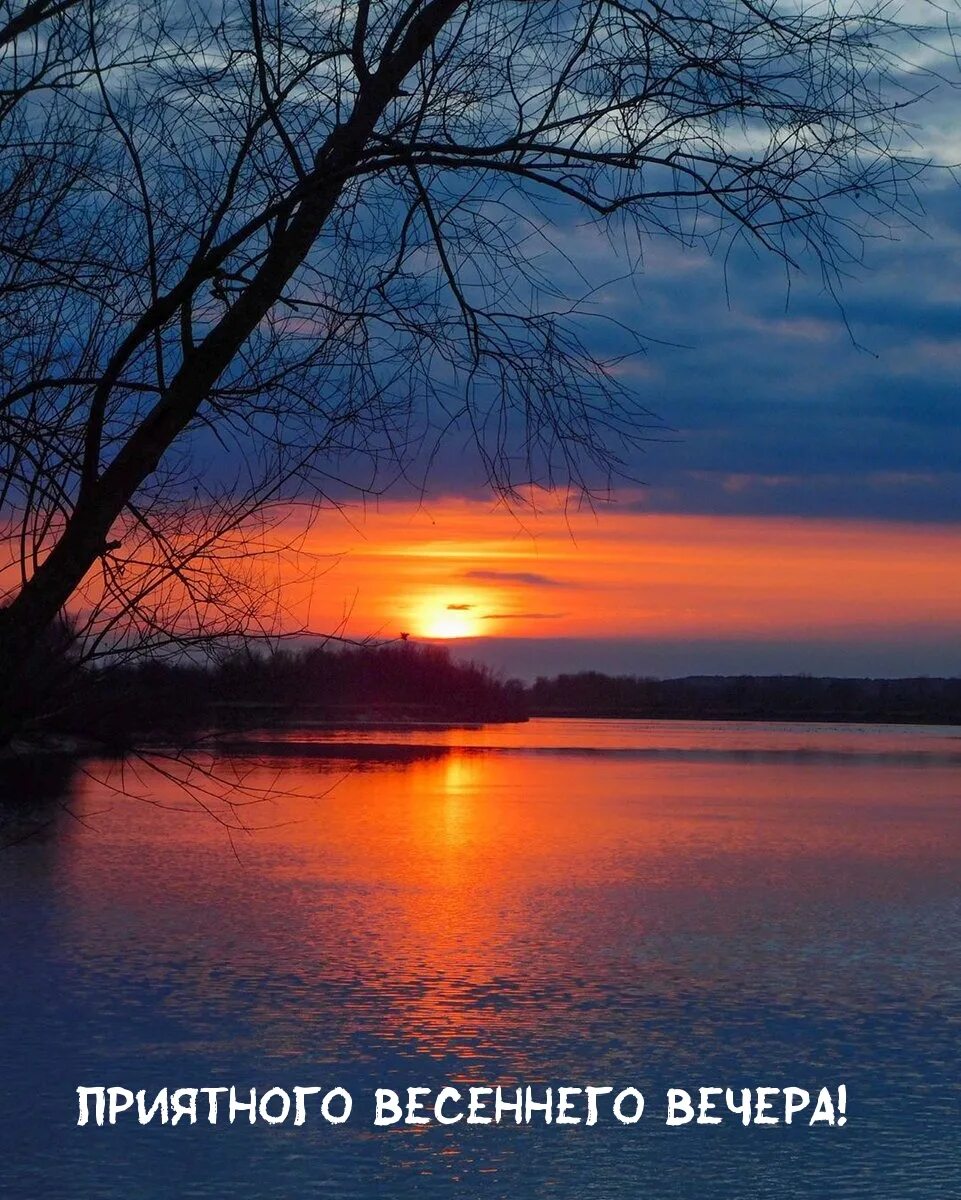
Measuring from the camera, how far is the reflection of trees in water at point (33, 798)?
1320 centimetres

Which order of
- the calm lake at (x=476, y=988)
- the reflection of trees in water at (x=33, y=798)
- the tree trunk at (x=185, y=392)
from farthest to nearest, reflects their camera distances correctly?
1. the reflection of trees in water at (x=33, y=798)
2. the calm lake at (x=476, y=988)
3. the tree trunk at (x=185, y=392)

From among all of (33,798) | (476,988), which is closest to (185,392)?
(476,988)

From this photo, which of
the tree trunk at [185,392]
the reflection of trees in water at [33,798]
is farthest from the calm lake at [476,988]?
the tree trunk at [185,392]

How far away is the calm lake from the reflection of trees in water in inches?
5.1

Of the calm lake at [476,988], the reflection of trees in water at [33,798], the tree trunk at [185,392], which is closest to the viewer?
the tree trunk at [185,392]

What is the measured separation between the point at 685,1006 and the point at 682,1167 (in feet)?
7.03

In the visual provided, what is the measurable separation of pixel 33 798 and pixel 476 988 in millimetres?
9957

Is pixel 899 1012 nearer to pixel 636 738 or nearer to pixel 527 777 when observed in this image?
pixel 527 777

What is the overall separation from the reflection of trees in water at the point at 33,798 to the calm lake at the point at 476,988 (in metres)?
0.13

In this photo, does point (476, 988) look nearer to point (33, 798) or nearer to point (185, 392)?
point (185, 392)

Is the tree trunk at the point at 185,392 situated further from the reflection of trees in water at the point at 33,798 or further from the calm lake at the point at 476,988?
the reflection of trees in water at the point at 33,798

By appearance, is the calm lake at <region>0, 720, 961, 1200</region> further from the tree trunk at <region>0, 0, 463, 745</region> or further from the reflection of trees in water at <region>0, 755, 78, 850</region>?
the tree trunk at <region>0, 0, 463, 745</region>

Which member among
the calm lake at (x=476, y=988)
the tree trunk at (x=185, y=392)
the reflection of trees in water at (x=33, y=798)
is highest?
the tree trunk at (x=185, y=392)

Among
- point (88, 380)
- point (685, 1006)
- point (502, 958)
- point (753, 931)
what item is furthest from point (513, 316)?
point (753, 931)
